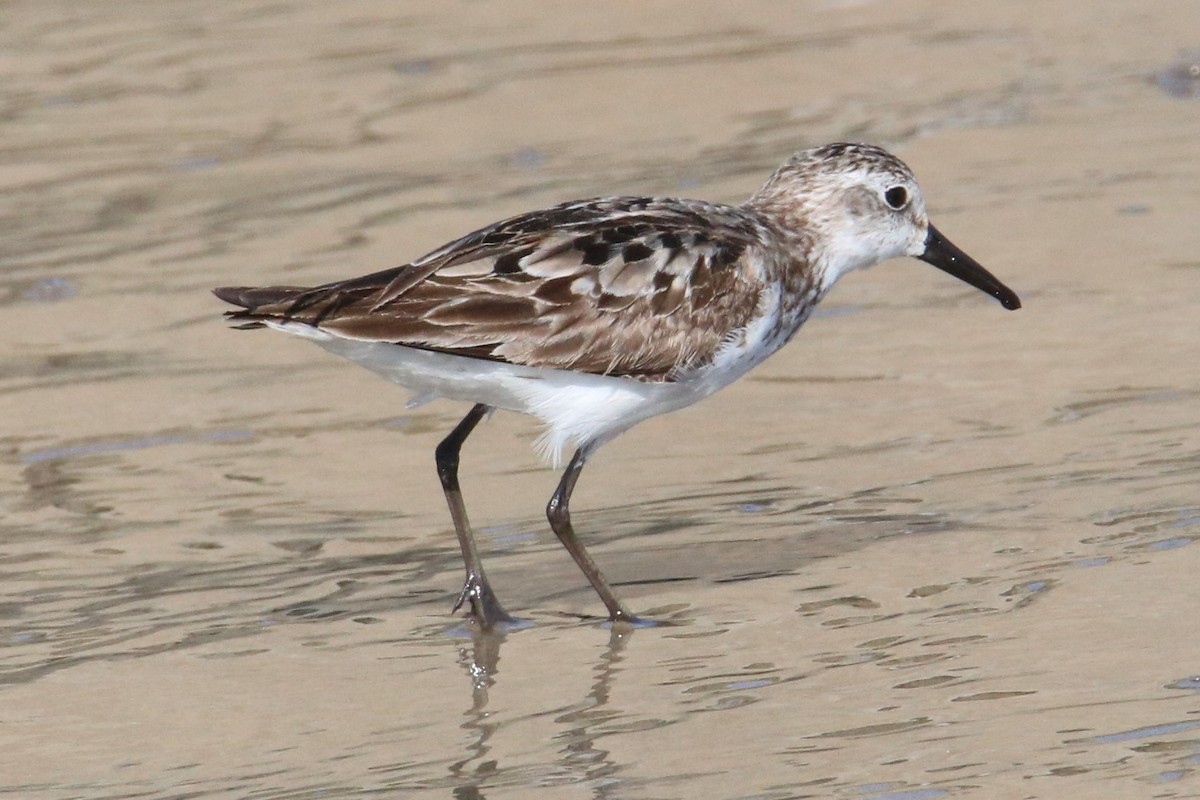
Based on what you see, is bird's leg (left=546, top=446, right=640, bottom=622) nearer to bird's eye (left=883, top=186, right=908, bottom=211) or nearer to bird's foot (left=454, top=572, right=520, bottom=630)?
Result: bird's foot (left=454, top=572, right=520, bottom=630)

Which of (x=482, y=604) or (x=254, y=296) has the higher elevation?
(x=254, y=296)

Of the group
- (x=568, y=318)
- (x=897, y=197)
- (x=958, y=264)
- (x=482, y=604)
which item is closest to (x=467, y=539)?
(x=482, y=604)

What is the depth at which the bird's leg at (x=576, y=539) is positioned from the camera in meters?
6.12

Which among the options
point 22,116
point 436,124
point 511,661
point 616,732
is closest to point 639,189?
point 436,124

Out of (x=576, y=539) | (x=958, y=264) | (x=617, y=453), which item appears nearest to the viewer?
(x=576, y=539)

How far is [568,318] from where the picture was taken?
6102mm

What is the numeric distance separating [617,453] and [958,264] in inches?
53.4

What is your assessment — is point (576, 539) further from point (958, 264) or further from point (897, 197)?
point (958, 264)

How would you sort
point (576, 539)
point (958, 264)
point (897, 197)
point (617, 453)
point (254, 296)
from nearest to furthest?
point (254, 296) → point (576, 539) → point (897, 197) → point (958, 264) → point (617, 453)

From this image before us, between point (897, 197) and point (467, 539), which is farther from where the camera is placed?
point (897, 197)

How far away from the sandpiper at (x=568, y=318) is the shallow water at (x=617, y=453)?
0.54 metres

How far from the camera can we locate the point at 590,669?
5742 mm

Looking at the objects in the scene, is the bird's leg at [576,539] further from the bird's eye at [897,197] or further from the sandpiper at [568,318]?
the bird's eye at [897,197]

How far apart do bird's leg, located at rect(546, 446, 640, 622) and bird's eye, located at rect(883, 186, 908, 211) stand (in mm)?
1405
